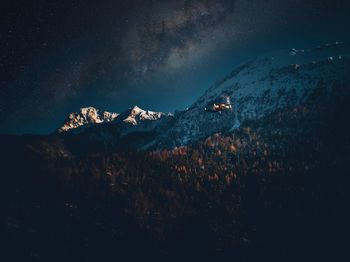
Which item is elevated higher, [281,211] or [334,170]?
[334,170]

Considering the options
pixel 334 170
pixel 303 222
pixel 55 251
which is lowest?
pixel 55 251

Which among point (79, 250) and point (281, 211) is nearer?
point (281, 211)

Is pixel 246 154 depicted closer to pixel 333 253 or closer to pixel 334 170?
pixel 334 170

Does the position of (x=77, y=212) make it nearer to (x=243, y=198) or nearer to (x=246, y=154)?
(x=243, y=198)

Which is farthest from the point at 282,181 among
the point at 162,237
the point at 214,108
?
the point at 214,108

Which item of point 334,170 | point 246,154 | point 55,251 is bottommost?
point 55,251

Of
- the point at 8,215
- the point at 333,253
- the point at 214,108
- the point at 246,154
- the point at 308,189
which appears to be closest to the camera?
the point at 214,108

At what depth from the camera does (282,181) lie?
13338 centimetres

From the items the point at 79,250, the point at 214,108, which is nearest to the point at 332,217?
the point at 214,108

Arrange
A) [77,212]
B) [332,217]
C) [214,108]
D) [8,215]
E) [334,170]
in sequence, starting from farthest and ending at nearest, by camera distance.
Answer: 1. [8,215]
2. [77,212]
3. [334,170]
4. [332,217]
5. [214,108]

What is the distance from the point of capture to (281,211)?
111250 mm

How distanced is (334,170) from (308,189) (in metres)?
18.8

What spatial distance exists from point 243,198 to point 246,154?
5784 centimetres

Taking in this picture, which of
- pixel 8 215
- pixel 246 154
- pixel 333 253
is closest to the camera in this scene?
pixel 333 253
